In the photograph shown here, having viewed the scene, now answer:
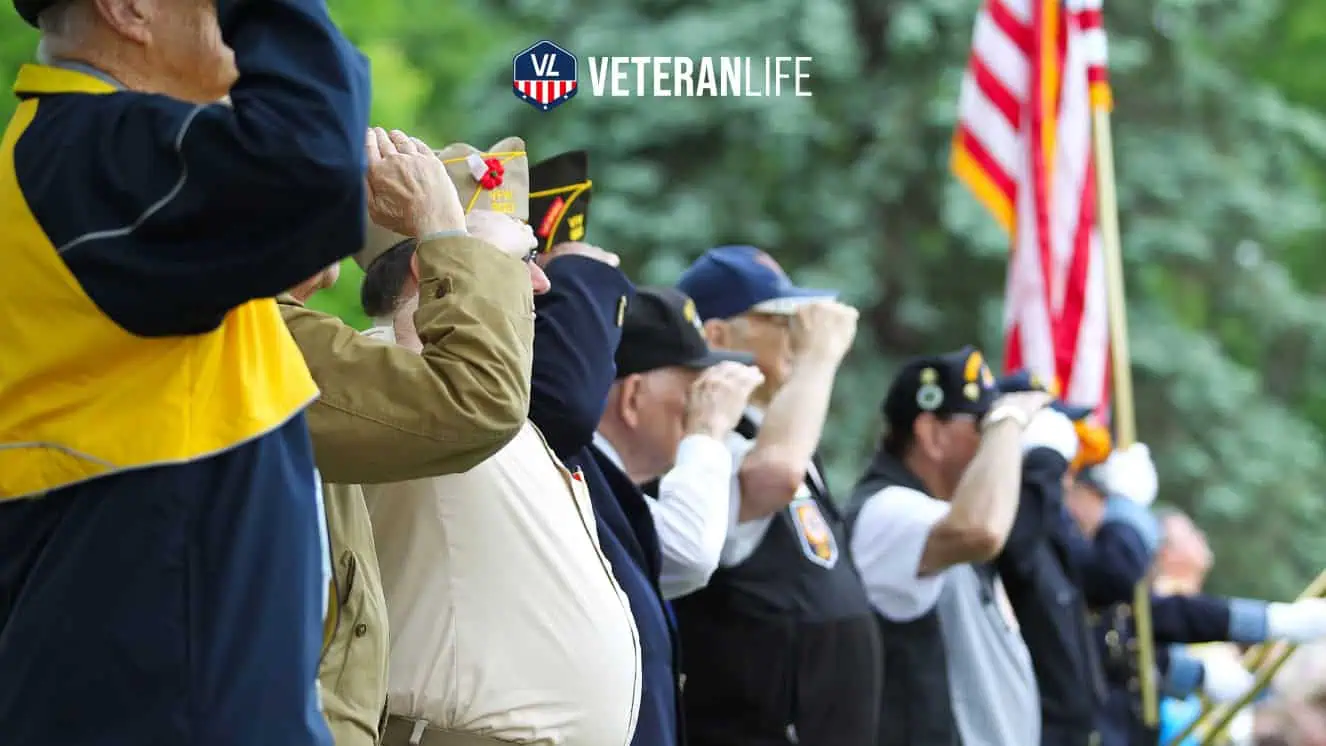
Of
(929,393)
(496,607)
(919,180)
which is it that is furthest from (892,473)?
(919,180)

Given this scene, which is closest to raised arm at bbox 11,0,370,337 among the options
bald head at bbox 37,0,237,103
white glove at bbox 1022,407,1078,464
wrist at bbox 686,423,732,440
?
bald head at bbox 37,0,237,103

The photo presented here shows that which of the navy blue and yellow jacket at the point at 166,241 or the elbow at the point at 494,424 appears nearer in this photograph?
the navy blue and yellow jacket at the point at 166,241

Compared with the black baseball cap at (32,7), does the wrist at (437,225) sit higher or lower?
lower

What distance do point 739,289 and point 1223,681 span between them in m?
3.65

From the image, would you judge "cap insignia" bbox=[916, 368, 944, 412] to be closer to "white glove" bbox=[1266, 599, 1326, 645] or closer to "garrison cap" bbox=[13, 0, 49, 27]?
"white glove" bbox=[1266, 599, 1326, 645]

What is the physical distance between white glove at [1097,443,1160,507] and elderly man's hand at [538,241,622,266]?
13.7 feet

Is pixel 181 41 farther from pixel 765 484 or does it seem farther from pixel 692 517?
pixel 765 484

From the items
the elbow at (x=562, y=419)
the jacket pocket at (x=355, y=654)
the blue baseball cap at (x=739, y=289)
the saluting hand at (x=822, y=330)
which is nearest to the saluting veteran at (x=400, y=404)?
the jacket pocket at (x=355, y=654)

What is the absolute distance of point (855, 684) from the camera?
17.6 feet

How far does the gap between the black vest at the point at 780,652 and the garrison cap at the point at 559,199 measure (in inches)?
53.0

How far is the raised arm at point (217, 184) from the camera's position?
2340 millimetres

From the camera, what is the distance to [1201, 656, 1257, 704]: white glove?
8500 millimetres

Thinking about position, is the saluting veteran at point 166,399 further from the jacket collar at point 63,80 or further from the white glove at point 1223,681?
the white glove at point 1223,681

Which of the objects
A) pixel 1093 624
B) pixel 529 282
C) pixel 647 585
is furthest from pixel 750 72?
pixel 529 282
